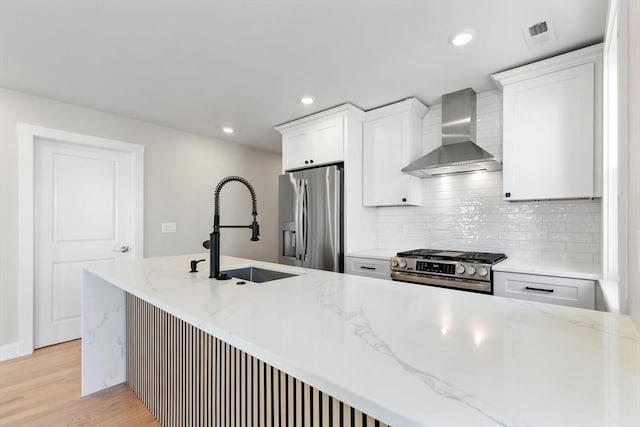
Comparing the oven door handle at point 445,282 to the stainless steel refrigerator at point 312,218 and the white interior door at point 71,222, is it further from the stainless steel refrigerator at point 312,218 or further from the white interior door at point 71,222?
the white interior door at point 71,222

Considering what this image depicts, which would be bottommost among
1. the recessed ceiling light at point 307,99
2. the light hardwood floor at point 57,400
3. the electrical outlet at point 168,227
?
the light hardwood floor at point 57,400

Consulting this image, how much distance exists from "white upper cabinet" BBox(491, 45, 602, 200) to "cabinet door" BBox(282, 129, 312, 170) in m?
1.87

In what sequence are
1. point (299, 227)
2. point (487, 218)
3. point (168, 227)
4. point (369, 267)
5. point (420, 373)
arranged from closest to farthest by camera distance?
point (420, 373) → point (487, 218) → point (369, 267) → point (299, 227) → point (168, 227)

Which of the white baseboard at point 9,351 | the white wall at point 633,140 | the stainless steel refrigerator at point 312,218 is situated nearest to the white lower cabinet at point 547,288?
the white wall at point 633,140

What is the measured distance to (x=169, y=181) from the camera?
3.86 m

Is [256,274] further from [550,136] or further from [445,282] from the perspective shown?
[550,136]

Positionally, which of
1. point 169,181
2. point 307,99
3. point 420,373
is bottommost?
point 420,373

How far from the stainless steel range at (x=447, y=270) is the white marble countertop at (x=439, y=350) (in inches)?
45.1

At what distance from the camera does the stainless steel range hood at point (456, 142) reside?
2.61m

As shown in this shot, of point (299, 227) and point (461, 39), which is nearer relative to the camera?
point (461, 39)

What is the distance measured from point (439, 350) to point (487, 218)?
97.5 inches

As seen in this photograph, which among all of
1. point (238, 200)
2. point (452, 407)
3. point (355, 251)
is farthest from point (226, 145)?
point (452, 407)

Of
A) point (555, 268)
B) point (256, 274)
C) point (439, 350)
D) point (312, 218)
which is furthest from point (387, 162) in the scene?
point (439, 350)

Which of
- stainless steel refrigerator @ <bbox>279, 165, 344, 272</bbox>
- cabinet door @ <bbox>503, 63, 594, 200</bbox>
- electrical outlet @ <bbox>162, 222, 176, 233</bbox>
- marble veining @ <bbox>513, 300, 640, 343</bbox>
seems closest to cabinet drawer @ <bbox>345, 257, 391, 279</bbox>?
stainless steel refrigerator @ <bbox>279, 165, 344, 272</bbox>
